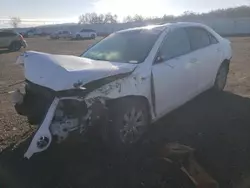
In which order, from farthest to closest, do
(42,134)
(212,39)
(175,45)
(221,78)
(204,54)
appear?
(221,78)
(212,39)
(204,54)
(175,45)
(42,134)

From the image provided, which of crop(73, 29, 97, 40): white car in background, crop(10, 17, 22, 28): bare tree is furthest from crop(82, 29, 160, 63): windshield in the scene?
crop(10, 17, 22, 28): bare tree

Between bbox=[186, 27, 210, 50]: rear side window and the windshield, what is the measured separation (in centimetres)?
96

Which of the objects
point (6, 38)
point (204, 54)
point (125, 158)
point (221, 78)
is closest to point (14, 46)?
point (6, 38)

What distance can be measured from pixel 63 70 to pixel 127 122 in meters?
1.06

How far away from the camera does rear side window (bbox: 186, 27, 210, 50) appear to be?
5793 mm

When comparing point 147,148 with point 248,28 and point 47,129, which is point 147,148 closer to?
point 47,129

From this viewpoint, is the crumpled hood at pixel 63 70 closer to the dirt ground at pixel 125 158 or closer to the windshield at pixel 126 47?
the windshield at pixel 126 47

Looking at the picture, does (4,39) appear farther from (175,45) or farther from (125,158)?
(125,158)

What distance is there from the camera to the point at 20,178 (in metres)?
3.65

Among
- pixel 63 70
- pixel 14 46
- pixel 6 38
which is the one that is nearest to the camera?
pixel 63 70

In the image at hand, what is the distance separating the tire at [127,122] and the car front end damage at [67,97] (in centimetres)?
10

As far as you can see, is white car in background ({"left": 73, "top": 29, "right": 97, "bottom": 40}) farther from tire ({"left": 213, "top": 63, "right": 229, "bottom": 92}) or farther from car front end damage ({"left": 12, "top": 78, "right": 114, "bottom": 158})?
car front end damage ({"left": 12, "top": 78, "right": 114, "bottom": 158})

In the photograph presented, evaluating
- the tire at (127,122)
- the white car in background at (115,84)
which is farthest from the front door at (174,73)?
the tire at (127,122)

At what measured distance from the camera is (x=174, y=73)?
4953mm
